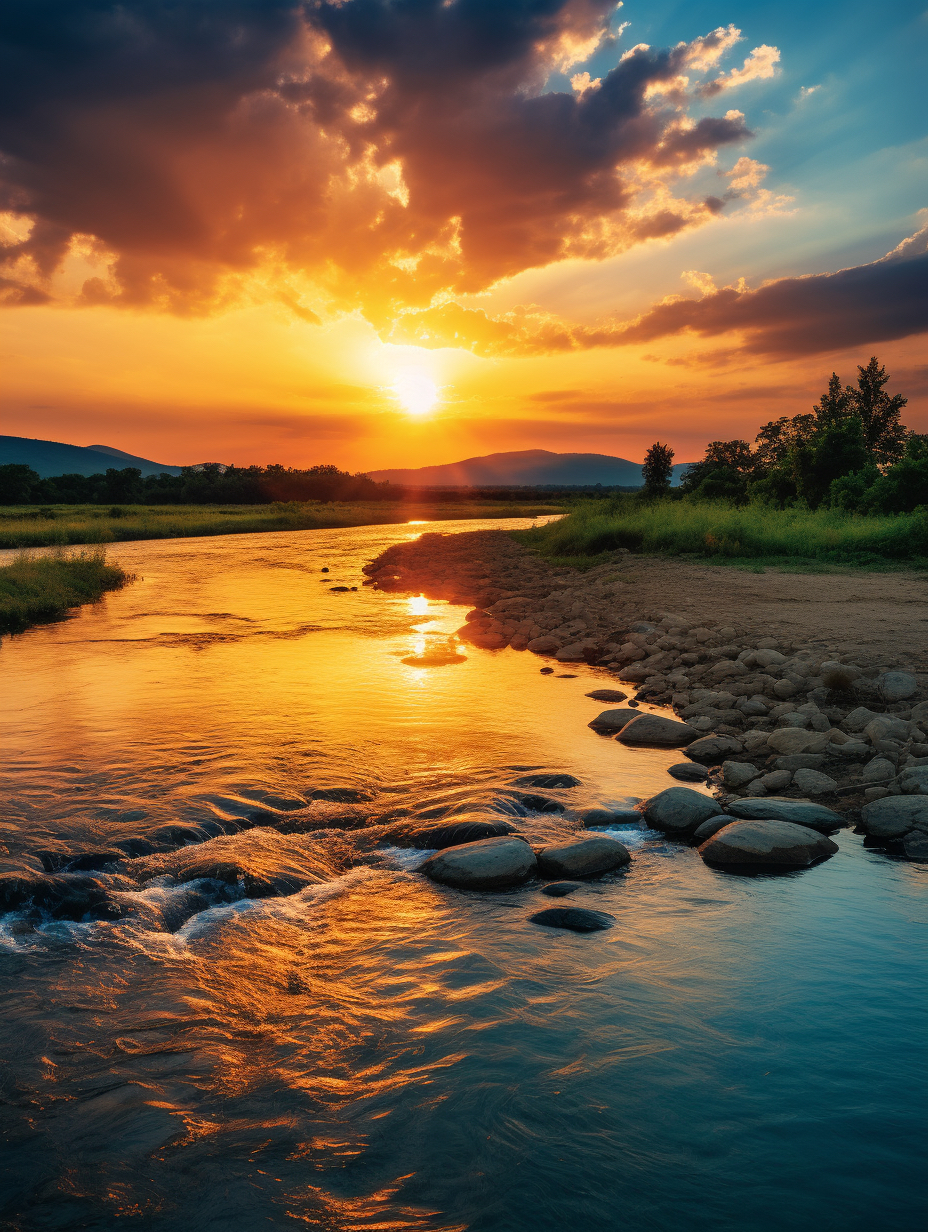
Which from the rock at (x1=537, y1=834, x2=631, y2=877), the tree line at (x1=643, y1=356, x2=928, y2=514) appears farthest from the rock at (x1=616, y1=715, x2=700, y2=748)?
the tree line at (x1=643, y1=356, x2=928, y2=514)

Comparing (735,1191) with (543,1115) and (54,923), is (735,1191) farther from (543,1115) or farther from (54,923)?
(54,923)

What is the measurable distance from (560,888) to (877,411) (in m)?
67.3

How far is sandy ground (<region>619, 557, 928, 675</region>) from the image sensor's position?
12.8 m

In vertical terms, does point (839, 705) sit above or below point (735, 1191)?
above

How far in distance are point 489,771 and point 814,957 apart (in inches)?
179

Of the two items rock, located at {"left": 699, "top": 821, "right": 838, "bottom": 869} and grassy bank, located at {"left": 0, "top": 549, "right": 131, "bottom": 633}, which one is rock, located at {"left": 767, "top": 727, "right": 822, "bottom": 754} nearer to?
rock, located at {"left": 699, "top": 821, "right": 838, "bottom": 869}

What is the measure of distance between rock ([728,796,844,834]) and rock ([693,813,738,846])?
0.21m

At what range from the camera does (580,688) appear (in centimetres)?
1382

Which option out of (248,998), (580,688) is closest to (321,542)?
(580,688)

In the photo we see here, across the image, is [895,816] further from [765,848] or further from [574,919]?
[574,919]

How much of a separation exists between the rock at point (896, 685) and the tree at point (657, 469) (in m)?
40.4

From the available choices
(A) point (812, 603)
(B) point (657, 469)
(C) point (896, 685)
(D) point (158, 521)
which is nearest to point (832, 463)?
(B) point (657, 469)

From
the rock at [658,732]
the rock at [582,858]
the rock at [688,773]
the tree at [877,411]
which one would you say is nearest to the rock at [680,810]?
the rock at [582,858]

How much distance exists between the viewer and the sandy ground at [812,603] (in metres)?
12.8
